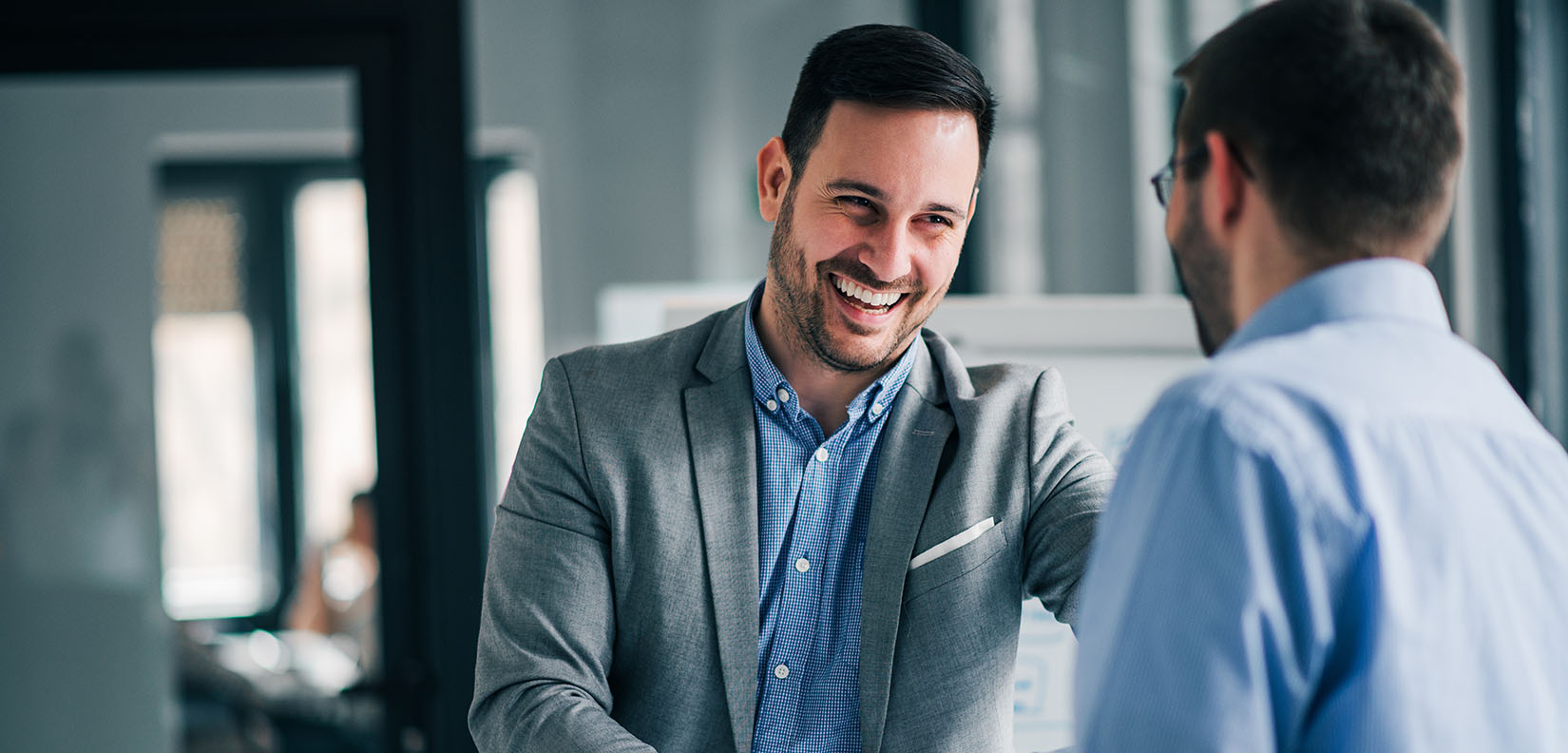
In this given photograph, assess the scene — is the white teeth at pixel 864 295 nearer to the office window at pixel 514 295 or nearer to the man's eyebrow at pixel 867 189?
the man's eyebrow at pixel 867 189

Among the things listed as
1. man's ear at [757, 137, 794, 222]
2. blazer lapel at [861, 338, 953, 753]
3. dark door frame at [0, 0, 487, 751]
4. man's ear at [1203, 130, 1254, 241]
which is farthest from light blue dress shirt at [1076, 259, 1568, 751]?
dark door frame at [0, 0, 487, 751]

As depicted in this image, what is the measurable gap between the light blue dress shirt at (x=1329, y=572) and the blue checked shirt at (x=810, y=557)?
1.86 ft

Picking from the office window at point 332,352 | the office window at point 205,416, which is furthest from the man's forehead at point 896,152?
the office window at point 205,416

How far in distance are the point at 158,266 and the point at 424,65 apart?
693 mm

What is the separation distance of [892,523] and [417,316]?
5.49 ft

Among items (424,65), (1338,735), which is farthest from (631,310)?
(1338,735)

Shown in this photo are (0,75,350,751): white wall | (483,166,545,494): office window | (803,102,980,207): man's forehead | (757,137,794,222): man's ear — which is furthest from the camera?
(483,166,545,494): office window

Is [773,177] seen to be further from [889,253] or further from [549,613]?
[549,613]

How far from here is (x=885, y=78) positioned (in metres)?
1.31

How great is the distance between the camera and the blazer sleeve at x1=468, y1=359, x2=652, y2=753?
1.17m

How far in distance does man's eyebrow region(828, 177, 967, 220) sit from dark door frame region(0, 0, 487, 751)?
152 cm

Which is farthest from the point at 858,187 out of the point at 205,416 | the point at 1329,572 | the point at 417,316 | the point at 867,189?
the point at 205,416

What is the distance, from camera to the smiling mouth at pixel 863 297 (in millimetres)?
1314

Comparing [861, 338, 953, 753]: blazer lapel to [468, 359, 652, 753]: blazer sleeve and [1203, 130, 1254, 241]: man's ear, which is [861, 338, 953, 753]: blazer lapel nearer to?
[468, 359, 652, 753]: blazer sleeve
